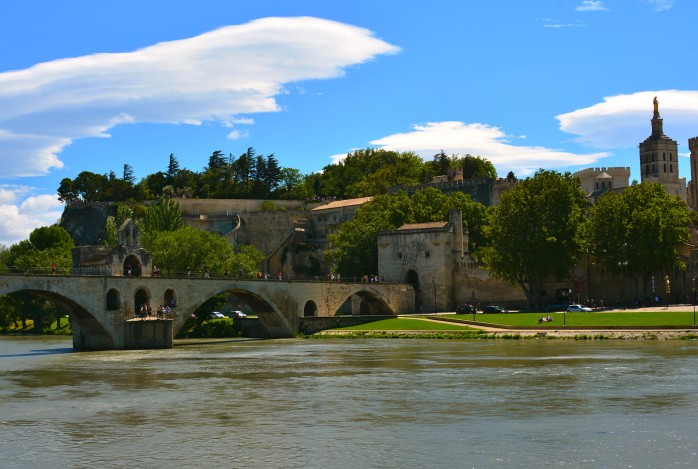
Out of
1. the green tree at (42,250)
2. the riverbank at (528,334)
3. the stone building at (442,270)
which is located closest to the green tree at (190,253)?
the green tree at (42,250)

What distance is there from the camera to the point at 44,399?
33156mm

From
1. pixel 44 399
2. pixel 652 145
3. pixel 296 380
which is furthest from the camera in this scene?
pixel 652 145

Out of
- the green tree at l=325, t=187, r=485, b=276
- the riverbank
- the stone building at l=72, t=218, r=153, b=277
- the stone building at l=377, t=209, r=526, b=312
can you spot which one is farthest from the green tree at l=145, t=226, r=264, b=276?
the riverbank

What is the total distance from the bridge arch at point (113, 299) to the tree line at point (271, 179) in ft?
266

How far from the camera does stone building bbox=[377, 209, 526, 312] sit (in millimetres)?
87562

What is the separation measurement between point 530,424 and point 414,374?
13.7 meters

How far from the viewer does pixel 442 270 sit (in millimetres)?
87312

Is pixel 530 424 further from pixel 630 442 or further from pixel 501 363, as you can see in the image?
pixel 501 363

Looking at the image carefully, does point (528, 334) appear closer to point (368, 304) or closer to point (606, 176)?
point (368, 304)

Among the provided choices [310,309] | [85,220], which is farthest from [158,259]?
[85,220]

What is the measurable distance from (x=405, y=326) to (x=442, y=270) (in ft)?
53.2

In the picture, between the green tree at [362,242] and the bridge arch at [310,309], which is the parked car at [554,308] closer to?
the bridge arch at [310,309]

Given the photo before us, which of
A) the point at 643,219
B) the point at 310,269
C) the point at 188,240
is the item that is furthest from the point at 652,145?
the point at 188,240

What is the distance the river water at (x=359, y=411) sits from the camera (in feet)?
74.9
